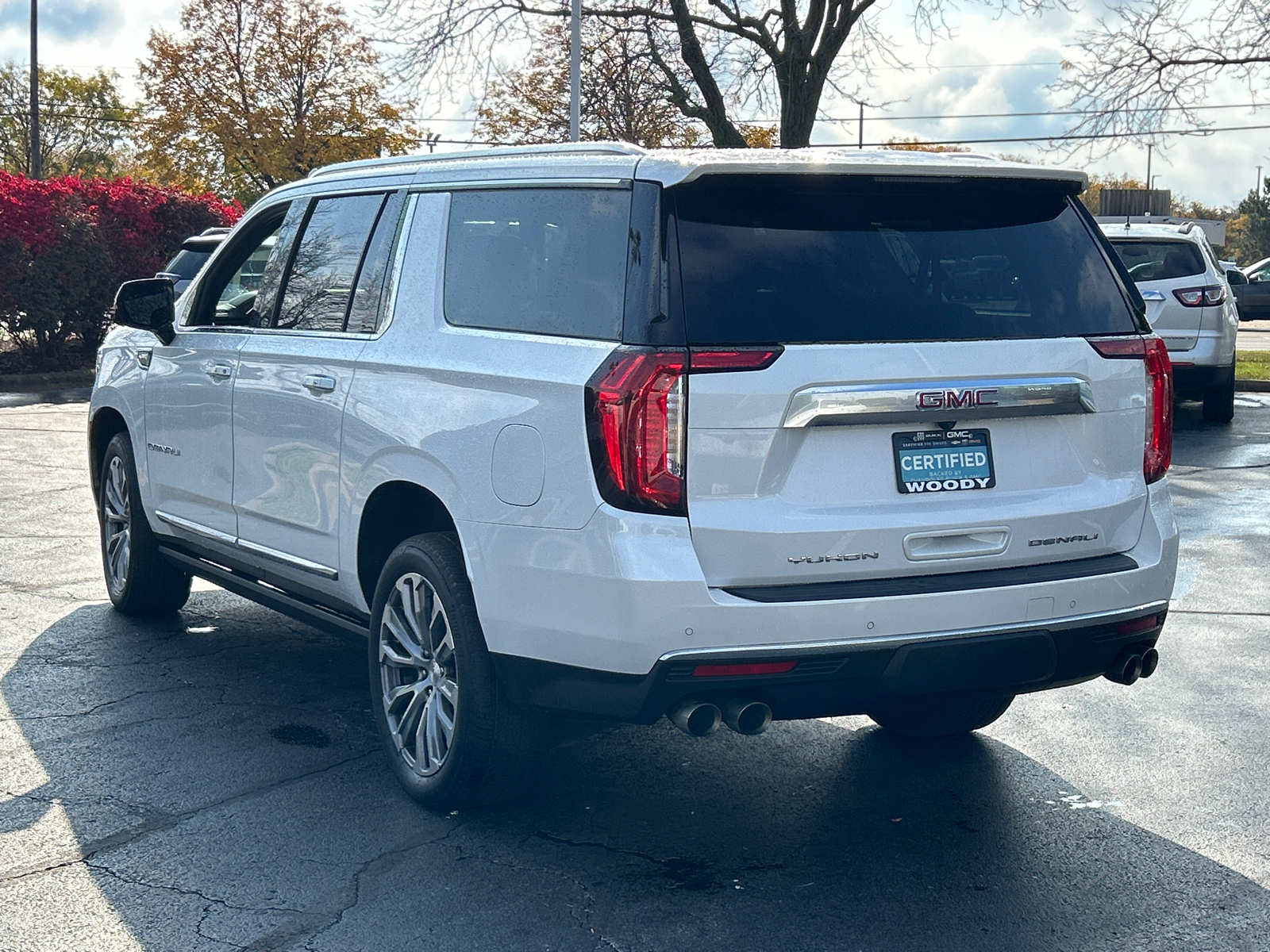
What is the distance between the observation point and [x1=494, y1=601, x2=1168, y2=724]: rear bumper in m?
3.80

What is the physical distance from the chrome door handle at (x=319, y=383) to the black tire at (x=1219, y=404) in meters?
12.9

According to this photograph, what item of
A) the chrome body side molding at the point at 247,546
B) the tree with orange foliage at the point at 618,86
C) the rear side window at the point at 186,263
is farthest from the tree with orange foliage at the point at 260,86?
the chrome body side molding at the point at 247,546

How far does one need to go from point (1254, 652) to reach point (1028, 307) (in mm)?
3040

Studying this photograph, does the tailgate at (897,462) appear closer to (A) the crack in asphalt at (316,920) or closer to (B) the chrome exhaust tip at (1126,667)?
(B) the chrome exhaust tip at (1126,667)

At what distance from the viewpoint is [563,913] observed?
3.82 meters

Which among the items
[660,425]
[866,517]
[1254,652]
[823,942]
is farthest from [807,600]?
[1254,652]

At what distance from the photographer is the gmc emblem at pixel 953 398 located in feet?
13.0

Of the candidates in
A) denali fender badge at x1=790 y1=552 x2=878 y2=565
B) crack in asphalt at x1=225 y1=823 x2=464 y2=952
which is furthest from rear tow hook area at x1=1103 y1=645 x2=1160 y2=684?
crack in asphalt at x1=225 y1=823 x2=464 y2=952

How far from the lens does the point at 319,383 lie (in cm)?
509

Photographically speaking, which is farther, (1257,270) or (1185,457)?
(1257,270)

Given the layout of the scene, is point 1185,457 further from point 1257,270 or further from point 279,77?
point 279,77

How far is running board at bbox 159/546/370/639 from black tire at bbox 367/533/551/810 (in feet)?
0.91

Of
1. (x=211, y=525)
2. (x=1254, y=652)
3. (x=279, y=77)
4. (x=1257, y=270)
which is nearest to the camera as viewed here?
(x=211, y=525)

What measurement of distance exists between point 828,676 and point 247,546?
2.73 m
